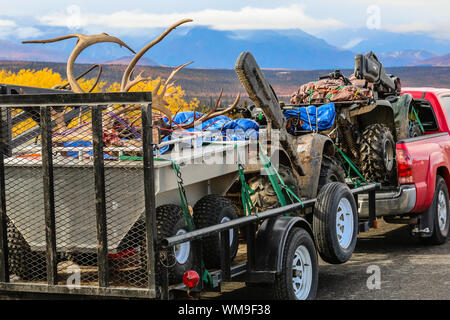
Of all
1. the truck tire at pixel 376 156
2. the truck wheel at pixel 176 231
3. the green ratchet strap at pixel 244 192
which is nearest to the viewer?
the truck wheel at pixel 176 231

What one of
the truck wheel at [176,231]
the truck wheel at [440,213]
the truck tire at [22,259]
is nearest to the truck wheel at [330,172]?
the truck wheel at [440,213]

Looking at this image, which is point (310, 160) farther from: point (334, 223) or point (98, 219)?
point (98, 219)

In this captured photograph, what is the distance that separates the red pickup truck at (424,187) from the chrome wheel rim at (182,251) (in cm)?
381

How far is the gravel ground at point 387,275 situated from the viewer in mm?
7758

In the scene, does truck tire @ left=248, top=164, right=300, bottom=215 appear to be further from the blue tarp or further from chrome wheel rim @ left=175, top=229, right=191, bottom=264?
chrome wheel rim @ left=175, top=229, right=191, bottom=264

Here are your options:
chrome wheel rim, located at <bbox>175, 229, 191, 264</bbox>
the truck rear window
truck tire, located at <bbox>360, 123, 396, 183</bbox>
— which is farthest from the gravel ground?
the truck rear window

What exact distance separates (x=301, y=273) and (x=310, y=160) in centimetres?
167

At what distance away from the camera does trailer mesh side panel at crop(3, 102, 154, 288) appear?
5.49 metres

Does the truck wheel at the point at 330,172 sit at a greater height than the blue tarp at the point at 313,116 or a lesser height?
lesser

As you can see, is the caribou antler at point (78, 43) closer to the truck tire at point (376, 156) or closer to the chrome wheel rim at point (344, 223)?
the chrome wheel rim at point (344, 223)

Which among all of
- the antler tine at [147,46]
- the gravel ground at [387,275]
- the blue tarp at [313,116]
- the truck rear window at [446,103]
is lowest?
the gravel ground at [387,275]

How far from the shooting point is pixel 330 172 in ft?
28.2

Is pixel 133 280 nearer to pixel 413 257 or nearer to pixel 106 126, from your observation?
Answer: pixel 106 126
